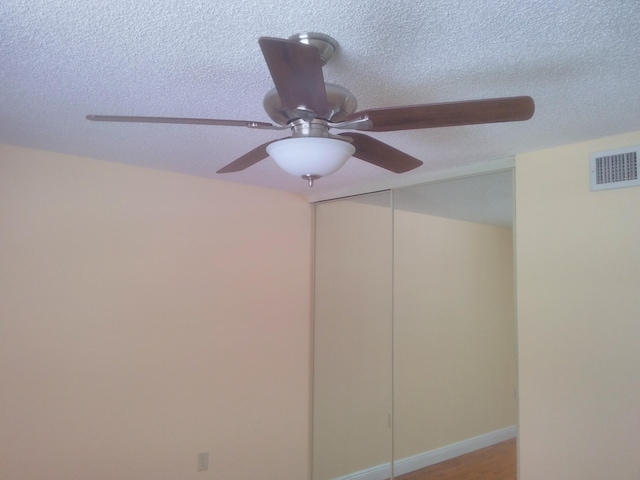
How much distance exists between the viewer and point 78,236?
2734mm

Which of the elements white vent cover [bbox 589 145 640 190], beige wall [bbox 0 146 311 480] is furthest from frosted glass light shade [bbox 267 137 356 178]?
beige wall [bbox 0 146 311 480]

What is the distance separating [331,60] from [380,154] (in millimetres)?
347

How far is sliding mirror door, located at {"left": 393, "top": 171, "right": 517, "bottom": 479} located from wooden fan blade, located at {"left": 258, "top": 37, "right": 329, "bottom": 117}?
1801 millimetres

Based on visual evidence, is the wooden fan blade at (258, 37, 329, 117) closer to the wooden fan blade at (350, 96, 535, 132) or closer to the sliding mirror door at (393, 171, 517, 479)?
the wooden fan blade at (350, 96, 535, 132)

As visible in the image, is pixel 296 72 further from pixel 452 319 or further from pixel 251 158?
pixel 452 319

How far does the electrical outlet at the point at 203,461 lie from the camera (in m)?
3.11

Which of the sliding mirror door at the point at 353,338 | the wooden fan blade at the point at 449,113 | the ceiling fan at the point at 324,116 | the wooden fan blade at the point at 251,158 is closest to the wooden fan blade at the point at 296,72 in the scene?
the ceiling fan at the point at 324,116

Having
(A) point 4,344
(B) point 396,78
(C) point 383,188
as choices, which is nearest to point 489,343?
(C) point 383,188

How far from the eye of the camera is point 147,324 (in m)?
2.96

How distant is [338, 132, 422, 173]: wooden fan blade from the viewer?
1.45m

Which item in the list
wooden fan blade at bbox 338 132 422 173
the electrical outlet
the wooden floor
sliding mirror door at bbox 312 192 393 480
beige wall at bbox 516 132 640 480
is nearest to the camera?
wooden fan blade at bbox 338 132 422 173

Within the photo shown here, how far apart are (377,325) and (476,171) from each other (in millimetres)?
1297

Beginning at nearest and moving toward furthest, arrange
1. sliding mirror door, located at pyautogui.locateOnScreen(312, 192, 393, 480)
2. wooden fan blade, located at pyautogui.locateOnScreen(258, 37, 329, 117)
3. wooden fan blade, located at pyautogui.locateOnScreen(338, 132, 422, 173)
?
1. wooden fan blade, located at pyautogui.locateOnScreen(258, 37, 329, 117)
2. wooden fan blade, located at pyautogui.locateOnScreen(338, 132, 422, 173)
3. sliding mirror door, located at pyautogui.locateOnScreen(312, 192, 393, 480)

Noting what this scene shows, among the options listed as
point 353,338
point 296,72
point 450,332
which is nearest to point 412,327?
point 450,332
